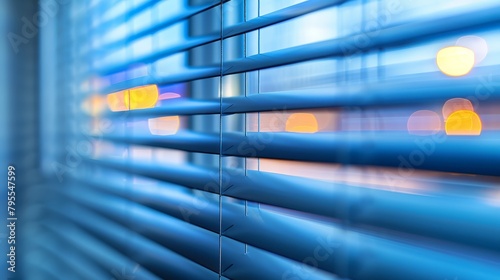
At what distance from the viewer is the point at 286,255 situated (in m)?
0.59

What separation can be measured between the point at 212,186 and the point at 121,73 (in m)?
0.68

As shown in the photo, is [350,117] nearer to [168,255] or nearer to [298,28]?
[298,28]

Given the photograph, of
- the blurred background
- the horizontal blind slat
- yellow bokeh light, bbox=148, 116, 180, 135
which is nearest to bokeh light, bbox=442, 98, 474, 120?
the blurred background

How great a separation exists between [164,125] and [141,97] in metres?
0.15

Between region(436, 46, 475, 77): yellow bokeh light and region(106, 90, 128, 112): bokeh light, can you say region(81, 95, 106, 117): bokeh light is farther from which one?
region(436, 46, 475, 77): yellow bokeh light

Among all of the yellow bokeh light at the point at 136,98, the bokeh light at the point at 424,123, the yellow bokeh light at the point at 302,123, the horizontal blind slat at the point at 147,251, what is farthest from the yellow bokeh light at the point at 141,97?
the bokeh light at the point at 424,123

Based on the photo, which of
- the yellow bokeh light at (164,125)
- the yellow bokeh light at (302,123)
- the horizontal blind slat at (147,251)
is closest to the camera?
the yellow bokeh light at (302,123)

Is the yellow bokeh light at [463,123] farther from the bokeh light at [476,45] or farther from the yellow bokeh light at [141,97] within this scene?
the yellow bokeh light at [141,97]

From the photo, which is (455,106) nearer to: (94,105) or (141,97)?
(141,97)

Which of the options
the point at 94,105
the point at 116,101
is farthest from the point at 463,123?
the point at 94,105

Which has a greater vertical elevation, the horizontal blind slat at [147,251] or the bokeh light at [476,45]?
the bokeh light at [476,45]

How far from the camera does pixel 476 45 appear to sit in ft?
1.37

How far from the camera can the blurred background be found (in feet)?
1.41

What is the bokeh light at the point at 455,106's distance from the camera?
0.42 metres
